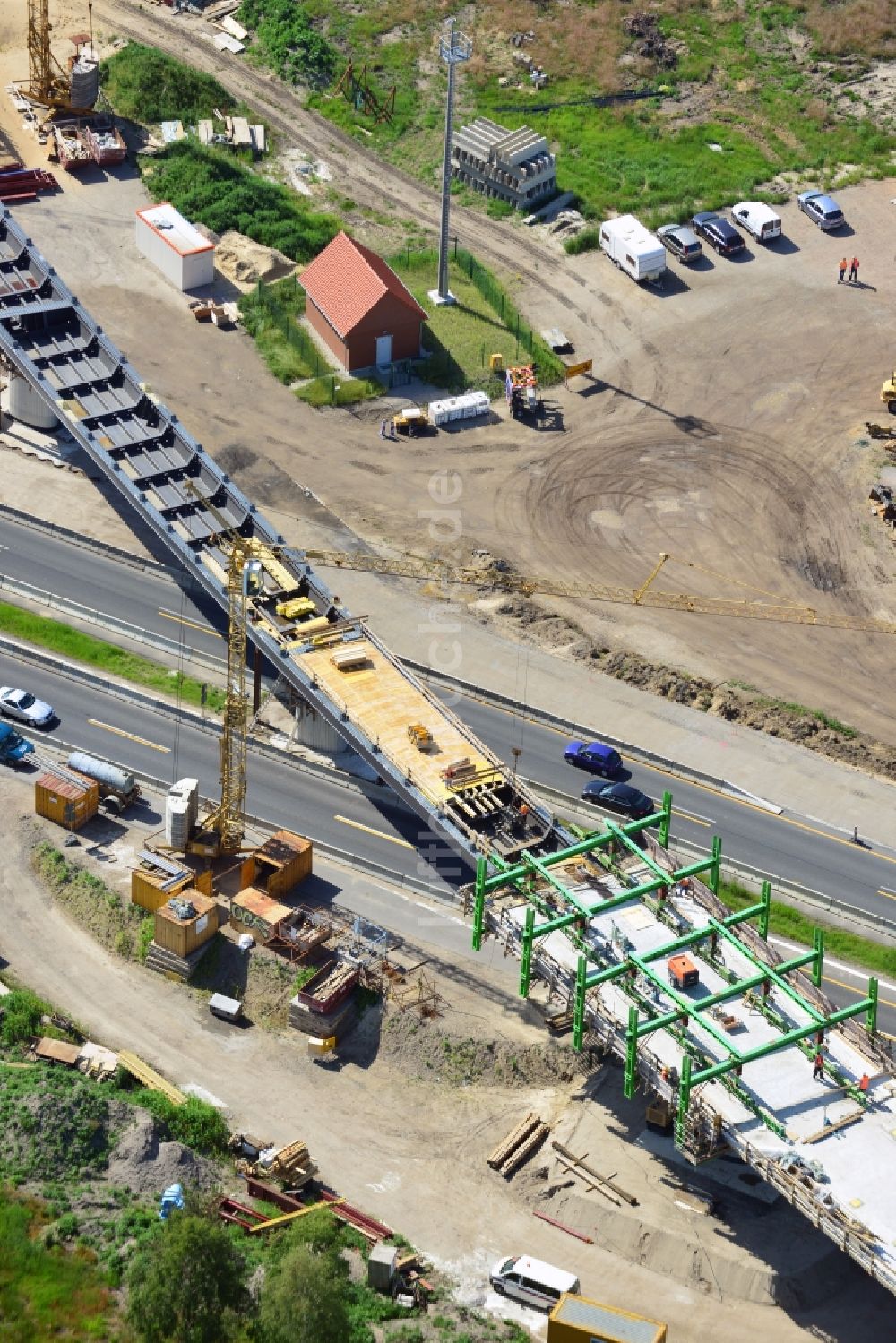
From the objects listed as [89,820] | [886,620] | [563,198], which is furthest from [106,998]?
[563,198]

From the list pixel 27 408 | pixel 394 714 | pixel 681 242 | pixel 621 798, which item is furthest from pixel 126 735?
pixel 681 242

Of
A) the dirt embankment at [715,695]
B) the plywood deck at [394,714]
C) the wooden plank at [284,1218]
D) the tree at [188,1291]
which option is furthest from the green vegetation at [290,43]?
the tree at [188,1291]

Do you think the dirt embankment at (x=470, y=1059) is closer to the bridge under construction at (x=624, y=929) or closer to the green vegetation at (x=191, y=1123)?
the bridge under construction at (x=624, y=929)

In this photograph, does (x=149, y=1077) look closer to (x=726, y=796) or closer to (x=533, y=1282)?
(x=533, y=1282)

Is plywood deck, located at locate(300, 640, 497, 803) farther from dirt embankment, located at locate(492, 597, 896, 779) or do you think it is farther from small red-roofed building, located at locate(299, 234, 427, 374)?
small red-roofed building, located at locate(299, 234, 427, 374)

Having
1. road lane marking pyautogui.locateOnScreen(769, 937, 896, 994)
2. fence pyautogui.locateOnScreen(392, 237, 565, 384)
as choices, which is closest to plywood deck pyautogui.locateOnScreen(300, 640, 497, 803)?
road lane marking pyautogui.locateOnScreen(769, 937, 896, 994)

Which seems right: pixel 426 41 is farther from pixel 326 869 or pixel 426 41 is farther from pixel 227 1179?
pixel 227 1179
